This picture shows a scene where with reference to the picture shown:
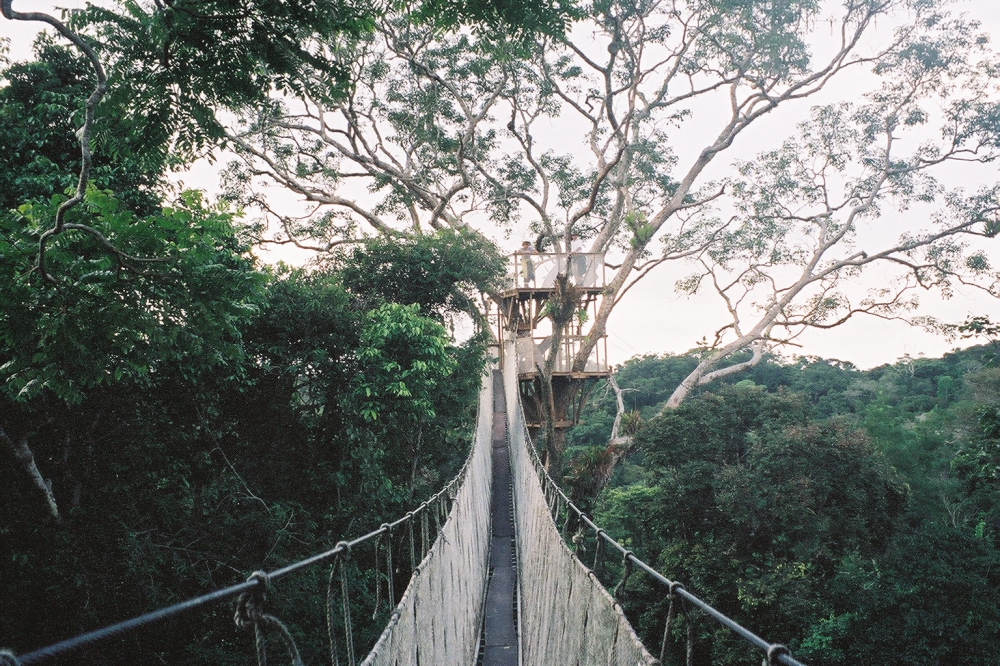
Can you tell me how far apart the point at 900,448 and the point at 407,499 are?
12299 mm

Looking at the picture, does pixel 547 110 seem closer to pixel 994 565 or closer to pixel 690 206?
pixel 690 206

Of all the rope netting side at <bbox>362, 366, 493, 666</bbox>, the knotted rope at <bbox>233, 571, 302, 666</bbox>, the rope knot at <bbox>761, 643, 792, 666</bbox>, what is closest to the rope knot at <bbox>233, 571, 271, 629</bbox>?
the knotted rope at <bbox>233, 571, 302, 666</bbox>

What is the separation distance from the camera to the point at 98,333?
8.54 ft

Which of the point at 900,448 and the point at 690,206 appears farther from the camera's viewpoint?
the point at 900,448

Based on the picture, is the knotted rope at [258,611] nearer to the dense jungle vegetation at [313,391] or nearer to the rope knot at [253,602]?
the rope knot at [253,602]

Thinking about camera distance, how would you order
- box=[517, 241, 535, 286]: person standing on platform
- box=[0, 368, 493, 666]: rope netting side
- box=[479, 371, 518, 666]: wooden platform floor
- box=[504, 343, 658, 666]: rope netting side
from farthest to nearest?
box=[517, 241, 535, 286]: person standing on platform < box=[479, 371, 518, 666]: wooden platform floor < box=[504, 343, 658, 666]: rope netting side < box=[0, 368, 493, 666]: rope netting side

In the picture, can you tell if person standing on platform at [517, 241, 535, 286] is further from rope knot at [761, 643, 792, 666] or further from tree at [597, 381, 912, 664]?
rope knot at [761, 643, 792, 666]

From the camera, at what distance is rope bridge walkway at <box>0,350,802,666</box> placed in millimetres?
846

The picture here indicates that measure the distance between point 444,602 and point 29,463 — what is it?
2.81m

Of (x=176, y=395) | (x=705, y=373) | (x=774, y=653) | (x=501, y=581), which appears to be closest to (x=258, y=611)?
(x=774, y=653)

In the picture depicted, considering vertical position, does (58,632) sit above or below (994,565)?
above

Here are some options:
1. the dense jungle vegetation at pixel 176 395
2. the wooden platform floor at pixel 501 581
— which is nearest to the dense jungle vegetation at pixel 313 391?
the dense jungle vegetation at pixel 176 395

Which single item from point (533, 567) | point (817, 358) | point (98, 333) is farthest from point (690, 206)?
point (817, 358)

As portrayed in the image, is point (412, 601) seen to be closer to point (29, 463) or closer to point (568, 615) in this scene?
point (568, 615)
